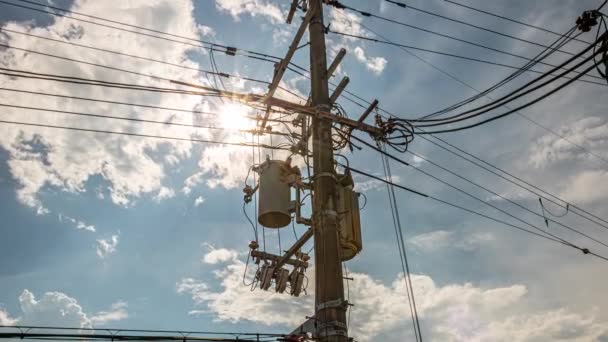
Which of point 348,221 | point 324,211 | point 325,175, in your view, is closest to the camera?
point 324,211

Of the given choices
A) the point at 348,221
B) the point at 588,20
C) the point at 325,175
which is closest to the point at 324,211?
the point at 325,175

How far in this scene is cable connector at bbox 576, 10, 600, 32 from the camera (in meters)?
8.02

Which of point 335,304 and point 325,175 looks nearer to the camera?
point 335,304

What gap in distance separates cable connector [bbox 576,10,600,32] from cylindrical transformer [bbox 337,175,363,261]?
16.8 ft

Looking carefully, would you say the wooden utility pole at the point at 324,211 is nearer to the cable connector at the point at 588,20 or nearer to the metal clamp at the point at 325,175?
the metal clamp at the point at 325,175

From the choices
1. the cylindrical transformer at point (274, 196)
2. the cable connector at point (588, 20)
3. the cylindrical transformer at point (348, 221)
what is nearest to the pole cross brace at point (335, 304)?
the cylindrical transformer at point (348, 221)

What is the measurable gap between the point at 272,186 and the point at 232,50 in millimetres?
3652

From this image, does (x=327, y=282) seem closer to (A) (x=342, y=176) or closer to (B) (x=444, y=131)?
(A) (x=342, y=176)

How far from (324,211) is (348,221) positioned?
942 millimetres

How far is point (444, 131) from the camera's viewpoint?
39.9ft

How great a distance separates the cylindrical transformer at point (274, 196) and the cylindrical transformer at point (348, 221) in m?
1.15

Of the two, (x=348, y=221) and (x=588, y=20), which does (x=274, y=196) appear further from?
(x=588, y=20)

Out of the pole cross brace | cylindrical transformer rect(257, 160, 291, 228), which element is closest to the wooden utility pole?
the pole cross brace

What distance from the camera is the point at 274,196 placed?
11.0 metres
